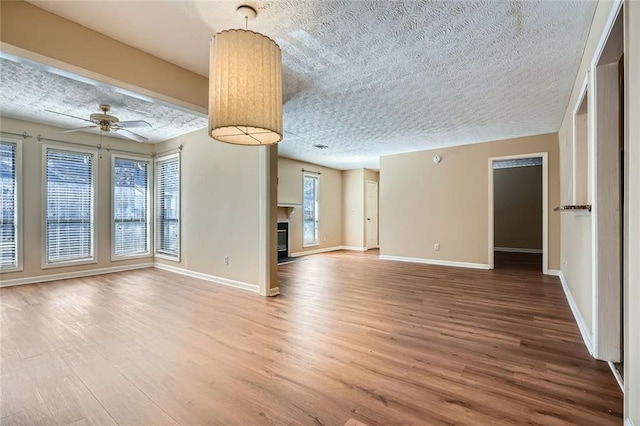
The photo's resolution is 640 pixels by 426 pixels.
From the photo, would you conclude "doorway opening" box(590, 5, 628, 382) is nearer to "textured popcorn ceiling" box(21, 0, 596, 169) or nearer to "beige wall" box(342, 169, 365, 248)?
"textured popcorn ceiling" box(21, 0, 596, 169)

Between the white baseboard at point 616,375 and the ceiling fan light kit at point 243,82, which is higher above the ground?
the ceiling fan light kit at point 243,82

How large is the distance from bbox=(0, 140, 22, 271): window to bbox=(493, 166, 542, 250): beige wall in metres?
10.3

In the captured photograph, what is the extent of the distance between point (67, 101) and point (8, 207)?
205 cm

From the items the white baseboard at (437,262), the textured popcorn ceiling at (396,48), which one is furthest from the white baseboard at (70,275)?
the white baseboard at (437,262)

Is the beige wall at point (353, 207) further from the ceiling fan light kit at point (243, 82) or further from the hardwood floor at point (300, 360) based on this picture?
the ceiling fan light kit at point (243, 82)

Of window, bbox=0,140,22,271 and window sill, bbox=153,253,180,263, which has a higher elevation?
window, bbox=0,140,22,271

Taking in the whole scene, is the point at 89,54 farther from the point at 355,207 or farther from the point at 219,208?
the point at 355,207

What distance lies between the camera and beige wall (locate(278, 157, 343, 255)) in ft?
24.1

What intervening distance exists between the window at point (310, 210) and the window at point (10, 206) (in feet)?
17.3

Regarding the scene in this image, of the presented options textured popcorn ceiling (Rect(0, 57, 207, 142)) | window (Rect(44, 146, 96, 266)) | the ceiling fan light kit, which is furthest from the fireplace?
the ceiling fan light kit

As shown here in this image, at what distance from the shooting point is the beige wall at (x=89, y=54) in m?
1.98

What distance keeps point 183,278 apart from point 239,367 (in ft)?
10.8

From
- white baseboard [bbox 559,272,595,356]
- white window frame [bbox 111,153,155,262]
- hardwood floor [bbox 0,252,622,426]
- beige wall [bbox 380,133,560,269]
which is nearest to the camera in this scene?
hardwood floor [bbox 0,252,622,426]

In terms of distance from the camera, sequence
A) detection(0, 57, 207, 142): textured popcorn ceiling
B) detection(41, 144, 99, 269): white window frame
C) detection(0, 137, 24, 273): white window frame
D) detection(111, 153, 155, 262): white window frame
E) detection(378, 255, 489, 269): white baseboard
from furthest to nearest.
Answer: detection(378, 255, 489, 269): white baseboard < detection(111, 153, 155, 262): white window frame < detection(41, 144, 99, 269): white window frame < detection(0, 137, 24, 273): white window frame < detection(0, 57, 207, 142): textured popcorn ceiling
